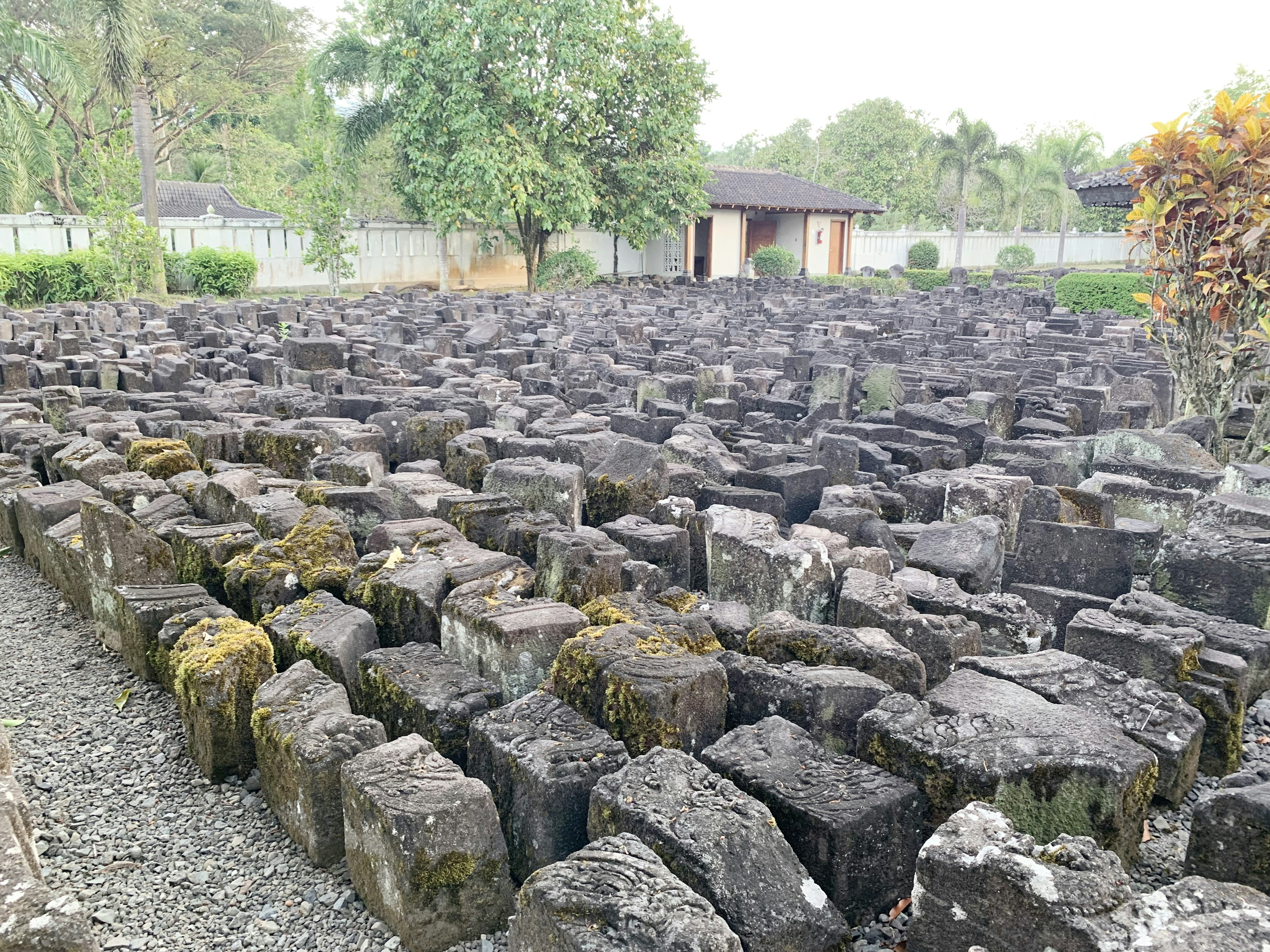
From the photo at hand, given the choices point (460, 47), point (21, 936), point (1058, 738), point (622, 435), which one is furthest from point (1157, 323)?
point (460, 47)

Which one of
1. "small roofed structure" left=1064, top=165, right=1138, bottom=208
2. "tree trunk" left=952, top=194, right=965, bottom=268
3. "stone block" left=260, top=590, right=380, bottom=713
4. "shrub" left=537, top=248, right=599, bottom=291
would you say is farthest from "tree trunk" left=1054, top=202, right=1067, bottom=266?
"stone block" left=260, top=590, right=380, bottom=713

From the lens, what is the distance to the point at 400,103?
24.7m

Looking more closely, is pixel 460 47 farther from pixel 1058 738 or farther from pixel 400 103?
pixel 1058 738

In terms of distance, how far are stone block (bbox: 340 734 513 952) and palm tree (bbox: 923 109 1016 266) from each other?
32.8m

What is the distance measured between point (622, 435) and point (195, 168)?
3678cm

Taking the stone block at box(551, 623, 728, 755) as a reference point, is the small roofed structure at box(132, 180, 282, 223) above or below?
above

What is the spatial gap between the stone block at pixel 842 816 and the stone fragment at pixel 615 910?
0.48 meters

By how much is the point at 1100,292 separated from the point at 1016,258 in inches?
763

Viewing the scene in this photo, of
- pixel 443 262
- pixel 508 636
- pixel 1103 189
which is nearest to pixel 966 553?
pixel 508 636

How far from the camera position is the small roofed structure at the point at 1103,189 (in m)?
18.5

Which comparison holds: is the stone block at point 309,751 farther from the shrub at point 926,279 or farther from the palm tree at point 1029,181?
the palm tree at point 1029,181

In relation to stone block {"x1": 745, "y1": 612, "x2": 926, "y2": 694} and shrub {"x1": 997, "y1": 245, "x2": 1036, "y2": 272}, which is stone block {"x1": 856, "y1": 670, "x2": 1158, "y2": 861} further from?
shrub {"x1": 997, "y1": 245, "x2": 1036, "y2": 272}

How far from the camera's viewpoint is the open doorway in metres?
34.2

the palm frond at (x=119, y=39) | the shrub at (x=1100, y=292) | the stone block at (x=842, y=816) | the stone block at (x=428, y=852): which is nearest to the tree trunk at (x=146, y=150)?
the palm frond at (x=119, y=39)
